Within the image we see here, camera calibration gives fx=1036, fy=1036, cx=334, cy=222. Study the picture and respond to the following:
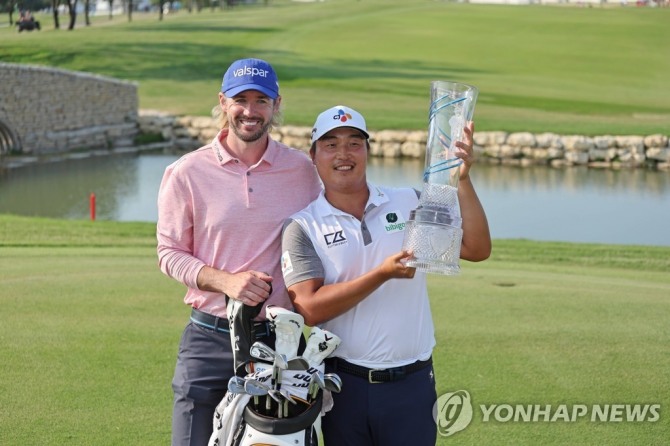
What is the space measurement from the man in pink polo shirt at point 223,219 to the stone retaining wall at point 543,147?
848 inches

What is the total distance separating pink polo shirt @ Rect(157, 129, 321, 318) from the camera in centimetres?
344

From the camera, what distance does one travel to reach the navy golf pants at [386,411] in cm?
329

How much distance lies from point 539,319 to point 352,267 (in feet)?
11.7

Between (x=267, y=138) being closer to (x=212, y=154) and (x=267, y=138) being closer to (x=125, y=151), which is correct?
(x=212, y=154)

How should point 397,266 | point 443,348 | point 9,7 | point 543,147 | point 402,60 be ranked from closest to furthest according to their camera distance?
point 397,266, point 443,348, point 9,7, point 543,147, point 402,60

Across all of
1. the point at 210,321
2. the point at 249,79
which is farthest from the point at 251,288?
the point at 249,79

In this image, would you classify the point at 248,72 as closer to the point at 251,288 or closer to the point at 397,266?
the point at 251,288

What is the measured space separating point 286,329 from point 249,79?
34.0 inches

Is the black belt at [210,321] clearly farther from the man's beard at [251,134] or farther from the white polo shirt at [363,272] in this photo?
the man's beard at [251,134]

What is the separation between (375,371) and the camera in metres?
3.28

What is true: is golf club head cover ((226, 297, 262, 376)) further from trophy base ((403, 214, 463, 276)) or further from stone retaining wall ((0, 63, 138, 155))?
stone retaining wall ((0, 63, 138, 155))

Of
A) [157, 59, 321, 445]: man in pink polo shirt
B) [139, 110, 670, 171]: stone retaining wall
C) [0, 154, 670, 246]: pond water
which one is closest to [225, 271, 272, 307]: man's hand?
[157, 59, 321, 445]: man in pink polo shirt

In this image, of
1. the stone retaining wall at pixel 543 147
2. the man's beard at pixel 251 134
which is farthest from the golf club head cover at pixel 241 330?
the stone retaining wall at pixel 543 147

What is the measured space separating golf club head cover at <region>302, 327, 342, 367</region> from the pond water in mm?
13270
